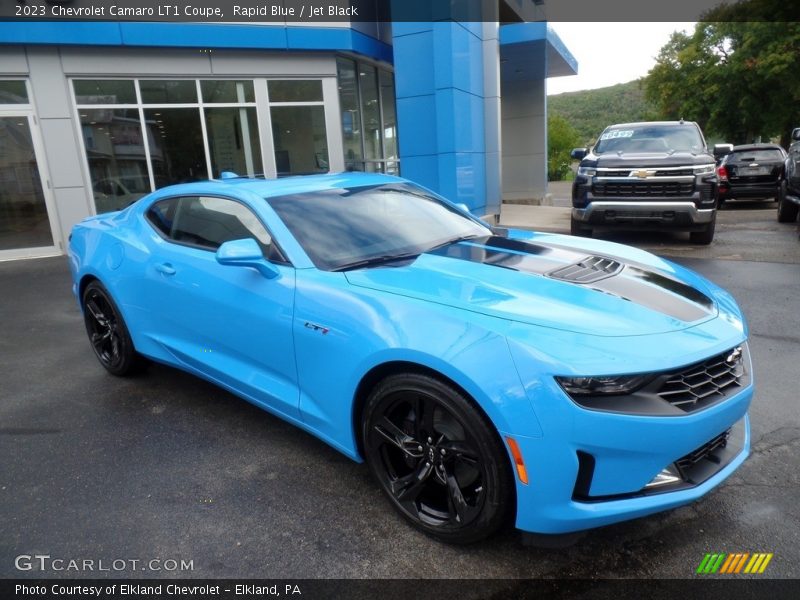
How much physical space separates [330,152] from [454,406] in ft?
37.8

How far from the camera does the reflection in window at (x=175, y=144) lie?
37.4 ft

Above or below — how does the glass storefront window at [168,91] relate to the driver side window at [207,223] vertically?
above

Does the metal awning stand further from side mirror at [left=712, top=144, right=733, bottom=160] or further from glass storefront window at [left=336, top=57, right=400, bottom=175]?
side mirror at [left=712, top=144, right=733, bottom=160]

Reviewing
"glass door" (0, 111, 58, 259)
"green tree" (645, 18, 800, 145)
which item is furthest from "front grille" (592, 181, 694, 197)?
"green tree" (645, 18, 800, 145)

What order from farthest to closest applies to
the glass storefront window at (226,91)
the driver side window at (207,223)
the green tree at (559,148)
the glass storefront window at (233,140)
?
the green tree at (559,148) < the glass storefront window at (233,140) < the glass storefront window at (226,91) < the driver side window at (207,223)

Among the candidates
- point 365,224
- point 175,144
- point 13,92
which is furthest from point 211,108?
point 365,224

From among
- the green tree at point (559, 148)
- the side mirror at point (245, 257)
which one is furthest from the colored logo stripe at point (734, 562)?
the green tree at point (559, 148)

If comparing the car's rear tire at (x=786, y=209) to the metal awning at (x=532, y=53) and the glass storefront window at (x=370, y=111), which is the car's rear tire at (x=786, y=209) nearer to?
the metal awning at (x=532, y=53)

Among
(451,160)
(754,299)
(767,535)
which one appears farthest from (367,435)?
(451,160)

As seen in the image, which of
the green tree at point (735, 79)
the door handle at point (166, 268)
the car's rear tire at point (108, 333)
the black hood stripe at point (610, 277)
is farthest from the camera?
the green tree at point (735, 79)

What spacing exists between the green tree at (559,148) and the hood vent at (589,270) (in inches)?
1444

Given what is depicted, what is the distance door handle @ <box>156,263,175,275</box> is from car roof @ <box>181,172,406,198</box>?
20.7 inches

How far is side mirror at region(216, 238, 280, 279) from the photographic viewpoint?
112 inches

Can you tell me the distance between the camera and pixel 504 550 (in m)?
2.36
